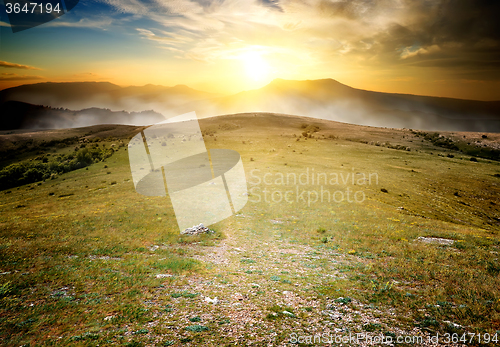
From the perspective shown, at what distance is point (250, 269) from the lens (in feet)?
47.3

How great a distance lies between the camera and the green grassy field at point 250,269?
8.34 meters

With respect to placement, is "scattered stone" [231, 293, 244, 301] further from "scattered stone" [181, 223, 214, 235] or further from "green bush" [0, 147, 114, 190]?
"green bush" [0, 147, 114, 190]

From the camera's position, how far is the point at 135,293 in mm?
10672

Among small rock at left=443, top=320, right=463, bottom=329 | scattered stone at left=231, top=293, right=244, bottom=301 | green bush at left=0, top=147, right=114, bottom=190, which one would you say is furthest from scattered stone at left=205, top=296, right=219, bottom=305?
green bush at left=0, top=147, right=114, bottom=190

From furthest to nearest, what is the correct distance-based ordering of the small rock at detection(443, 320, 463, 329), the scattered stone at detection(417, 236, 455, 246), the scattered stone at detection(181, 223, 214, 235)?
the scattered stone at detection(181, 223, 214, 235)
the scattered stone at detection(417, 236, 455, 246)
the small rock at detection(443, 320, 463, 329)

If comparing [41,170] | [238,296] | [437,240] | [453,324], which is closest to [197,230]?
[238,296]

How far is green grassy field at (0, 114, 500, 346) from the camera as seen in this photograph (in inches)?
328

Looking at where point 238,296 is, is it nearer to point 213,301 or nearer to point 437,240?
point 213,301

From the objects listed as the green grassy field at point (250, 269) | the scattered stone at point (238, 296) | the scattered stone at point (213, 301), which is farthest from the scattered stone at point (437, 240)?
the scattered stone at point (213, 301)

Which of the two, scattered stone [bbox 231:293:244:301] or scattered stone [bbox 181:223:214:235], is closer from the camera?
scattered stone [bbox 231:293:244:301]

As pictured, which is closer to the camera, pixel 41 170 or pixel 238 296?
pixel 238 296

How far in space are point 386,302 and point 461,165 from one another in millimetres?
63427

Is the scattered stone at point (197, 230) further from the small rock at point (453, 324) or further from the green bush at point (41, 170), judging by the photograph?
the green bush at point (41, 170)

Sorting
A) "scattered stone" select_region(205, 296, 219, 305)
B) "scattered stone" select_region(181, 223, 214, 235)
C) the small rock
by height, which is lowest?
"scattered stone" select_region(181, 223, 214, 235)
